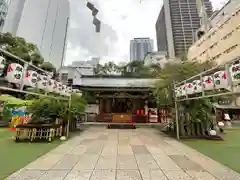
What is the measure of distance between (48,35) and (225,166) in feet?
121

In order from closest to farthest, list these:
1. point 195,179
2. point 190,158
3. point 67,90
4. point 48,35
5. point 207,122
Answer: point 195,179 < point 190,158 < point 67,90 < point 207,122 < point 48,35

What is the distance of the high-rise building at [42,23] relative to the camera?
25828 millimetres

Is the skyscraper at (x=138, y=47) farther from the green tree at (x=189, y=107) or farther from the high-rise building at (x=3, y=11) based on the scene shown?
the green tree at (x=189, y=107)

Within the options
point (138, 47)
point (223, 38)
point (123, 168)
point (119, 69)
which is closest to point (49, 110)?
point (123, 168)

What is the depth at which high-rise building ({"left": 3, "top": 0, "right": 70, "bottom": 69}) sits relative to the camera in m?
25.8

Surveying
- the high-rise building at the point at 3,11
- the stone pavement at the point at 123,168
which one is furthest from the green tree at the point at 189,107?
the high-rise building at the point at 3,11

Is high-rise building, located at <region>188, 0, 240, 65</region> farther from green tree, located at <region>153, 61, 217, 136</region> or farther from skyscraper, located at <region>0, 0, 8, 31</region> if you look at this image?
skyscraper, located at <region>0, 0, 8, 31</region>

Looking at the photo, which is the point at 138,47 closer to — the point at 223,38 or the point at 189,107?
the point at 223,38

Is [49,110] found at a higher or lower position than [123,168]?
higher

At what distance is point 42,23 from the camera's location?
99.8ft

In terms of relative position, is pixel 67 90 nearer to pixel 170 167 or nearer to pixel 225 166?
pixel 170 167

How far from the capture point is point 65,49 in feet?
133

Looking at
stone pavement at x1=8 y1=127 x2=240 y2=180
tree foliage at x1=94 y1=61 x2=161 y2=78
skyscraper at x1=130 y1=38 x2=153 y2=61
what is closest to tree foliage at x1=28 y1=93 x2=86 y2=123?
stone pavement at x1=8 y1=127 x2=240 y2=180

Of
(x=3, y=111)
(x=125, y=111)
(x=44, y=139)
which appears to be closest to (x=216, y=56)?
(x=125, y=111)
